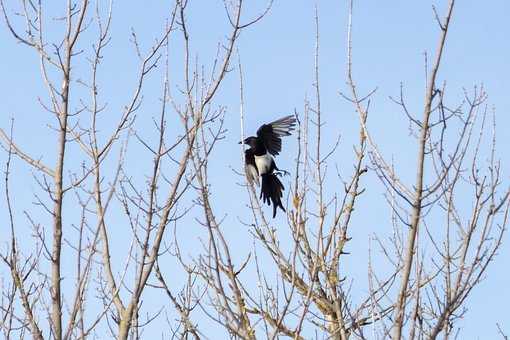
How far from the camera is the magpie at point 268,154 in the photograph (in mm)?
8648

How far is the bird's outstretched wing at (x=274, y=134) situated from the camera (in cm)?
866

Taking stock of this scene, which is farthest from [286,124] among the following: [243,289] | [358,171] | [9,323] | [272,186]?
[9,323]

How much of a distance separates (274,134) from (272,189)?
51cm

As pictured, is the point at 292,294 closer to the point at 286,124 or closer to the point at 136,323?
the point at 136,323

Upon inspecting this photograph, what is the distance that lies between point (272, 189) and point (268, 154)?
0.34 metres

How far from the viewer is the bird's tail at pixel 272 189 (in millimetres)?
8555

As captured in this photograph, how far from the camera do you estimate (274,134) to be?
8.75 m

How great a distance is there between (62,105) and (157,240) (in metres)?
0.86

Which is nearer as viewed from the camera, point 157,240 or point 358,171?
point 157,240

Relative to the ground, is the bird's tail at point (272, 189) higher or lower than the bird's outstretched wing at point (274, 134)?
lower

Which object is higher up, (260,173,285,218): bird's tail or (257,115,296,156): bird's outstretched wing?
(257,115,296,156): bird's outstretched wing

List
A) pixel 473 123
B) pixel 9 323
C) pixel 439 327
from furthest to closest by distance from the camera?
pixel 9 323 → pixel 473 123 → pixel 439 327

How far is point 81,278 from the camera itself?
4.13 metres

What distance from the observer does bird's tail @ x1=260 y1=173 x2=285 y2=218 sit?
8.55 m
